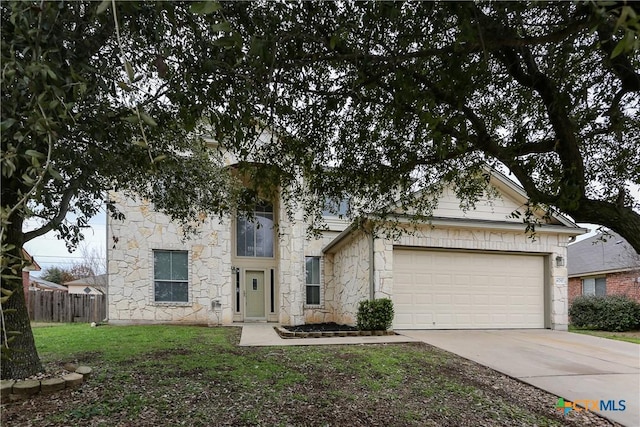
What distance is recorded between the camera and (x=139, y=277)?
12.1m

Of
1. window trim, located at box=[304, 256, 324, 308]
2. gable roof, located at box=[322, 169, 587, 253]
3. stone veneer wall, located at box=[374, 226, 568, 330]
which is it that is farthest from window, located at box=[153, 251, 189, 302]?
Answer: stone veneer wall, located at box=[374, 226, 568, 330]

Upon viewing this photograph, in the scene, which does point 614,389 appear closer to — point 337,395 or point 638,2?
point 337,395

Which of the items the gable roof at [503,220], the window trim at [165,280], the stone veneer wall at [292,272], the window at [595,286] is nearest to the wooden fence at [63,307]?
the window trim at [165,280]

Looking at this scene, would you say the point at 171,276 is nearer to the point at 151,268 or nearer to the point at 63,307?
the point at 151,268

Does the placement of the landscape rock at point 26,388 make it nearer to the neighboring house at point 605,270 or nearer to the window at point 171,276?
the window at point 171,276

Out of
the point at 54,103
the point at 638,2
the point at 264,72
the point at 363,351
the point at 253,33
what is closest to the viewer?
the point at 54,103

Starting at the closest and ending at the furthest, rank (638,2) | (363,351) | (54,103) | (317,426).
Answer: (54,103) → (638,2) → (317,426) → (363,351)

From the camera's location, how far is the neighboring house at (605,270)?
16008 millimetres

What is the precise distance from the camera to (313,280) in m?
13.6

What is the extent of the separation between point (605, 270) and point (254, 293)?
15.2 metres

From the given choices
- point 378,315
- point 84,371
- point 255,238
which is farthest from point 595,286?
point 84,371

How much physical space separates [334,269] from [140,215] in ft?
21.0

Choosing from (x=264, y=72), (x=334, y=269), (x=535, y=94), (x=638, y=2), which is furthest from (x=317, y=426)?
(x=334, y=269)

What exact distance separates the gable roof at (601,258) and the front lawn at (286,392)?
13059mm
